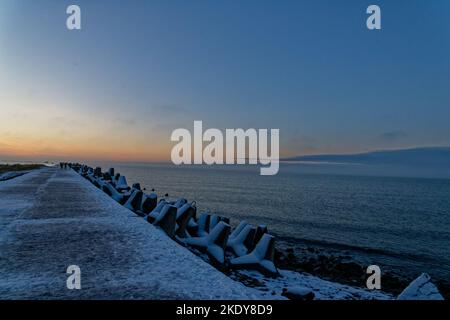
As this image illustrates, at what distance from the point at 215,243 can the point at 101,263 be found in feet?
16.9

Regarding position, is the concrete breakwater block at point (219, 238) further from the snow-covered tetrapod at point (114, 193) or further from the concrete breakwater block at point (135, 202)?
the snow-covered tetrapod at point (114, 193)

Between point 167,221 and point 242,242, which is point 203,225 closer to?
point 242,242

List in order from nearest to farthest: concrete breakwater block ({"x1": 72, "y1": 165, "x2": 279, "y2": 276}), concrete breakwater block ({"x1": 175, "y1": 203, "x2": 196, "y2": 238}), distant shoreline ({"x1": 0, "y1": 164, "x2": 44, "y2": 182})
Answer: concrete breakwater block ({"x1": 72, "y1": 165, "x2": 279, "y2": 276}) → concrete breakwater block ({"x1": 175, "y1": 203, "x2": 196, "y2": 238}) → distant shoreline ({"x1": 0, "y1": 164, "x2": 44, "y2": 182})

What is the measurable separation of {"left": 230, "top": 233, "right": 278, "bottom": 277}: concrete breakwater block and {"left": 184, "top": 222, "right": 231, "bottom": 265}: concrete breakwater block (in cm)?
44

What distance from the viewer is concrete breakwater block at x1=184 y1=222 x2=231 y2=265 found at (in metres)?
9.14

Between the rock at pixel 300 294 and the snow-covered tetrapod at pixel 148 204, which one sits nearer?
the rock at pixel 300 294

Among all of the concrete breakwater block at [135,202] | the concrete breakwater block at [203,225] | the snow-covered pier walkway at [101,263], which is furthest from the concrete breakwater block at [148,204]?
the snow-covered pier walkway at [101,263]

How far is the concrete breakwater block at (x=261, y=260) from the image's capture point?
29.5ft

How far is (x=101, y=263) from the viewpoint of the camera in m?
4.67

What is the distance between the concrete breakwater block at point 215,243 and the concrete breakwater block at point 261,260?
1.44 ft

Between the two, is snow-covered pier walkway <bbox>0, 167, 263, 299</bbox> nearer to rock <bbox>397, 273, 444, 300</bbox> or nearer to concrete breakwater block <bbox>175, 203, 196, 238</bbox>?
rock <bbox>397, 273, 444, 300</bbox>

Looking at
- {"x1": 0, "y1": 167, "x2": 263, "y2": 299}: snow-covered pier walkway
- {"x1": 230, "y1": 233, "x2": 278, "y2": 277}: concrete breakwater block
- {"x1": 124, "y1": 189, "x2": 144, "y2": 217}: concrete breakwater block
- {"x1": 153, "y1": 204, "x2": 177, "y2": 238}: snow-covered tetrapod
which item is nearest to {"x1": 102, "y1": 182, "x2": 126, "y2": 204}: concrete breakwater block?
{"x1": 124, "y1": 189, "x2": 144, "y2": 217}: concrete breakwater block

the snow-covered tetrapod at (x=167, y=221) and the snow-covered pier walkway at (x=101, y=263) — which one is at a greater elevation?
the snow-covered pier walkway at (x=101, y=263)

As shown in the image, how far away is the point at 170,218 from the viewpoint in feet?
31.7
